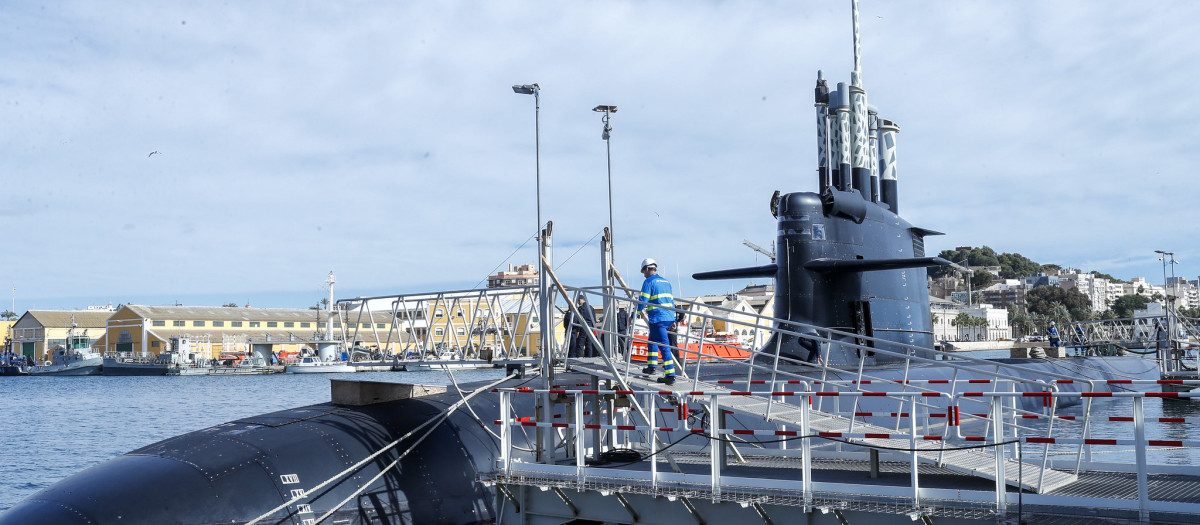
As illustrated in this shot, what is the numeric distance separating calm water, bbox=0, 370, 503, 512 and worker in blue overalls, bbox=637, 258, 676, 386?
15074mm

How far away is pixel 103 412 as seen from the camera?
137 ft

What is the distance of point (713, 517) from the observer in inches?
350

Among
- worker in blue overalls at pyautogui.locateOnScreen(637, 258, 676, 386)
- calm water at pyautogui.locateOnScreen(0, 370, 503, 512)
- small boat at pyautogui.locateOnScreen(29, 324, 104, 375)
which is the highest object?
worker in blue overalls at pyautogui.locateOnScreen(637, 258, 676, 386)

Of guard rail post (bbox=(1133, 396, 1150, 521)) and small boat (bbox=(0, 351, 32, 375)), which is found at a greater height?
guard rail post (bbox=(1133, 396, 1150, 521))

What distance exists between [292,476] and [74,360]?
83673mm

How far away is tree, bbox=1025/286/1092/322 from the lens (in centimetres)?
13679

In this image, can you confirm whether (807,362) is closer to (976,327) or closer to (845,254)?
(845,254)

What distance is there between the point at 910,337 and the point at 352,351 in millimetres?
11779

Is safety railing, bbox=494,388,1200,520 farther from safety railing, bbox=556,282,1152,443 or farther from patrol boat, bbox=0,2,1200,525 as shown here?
safety railing, bbox=556,282,1152,443

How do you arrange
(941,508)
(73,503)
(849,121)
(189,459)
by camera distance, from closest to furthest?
(941,508), (73,503), (189,459), (849,121)

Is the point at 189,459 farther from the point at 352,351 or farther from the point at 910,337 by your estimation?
the point at 910,337

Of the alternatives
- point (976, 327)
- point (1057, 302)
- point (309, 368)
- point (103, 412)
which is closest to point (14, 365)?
point (309, 368)

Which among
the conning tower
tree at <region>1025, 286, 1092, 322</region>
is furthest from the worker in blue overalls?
tree at <region>1025, 286, 1092, 322</region>

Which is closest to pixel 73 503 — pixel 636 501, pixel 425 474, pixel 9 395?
pixel 425 474
